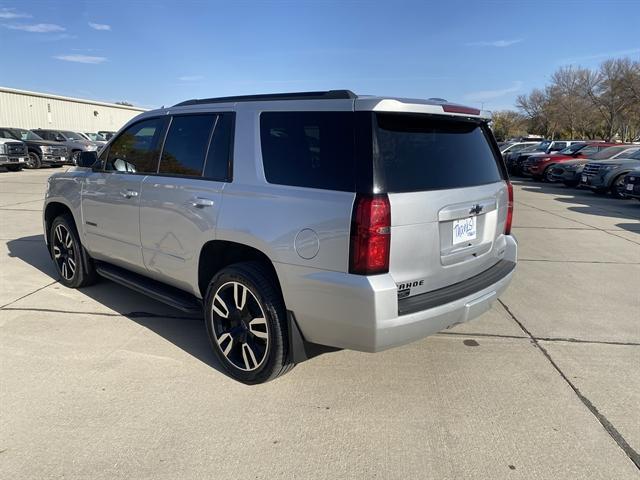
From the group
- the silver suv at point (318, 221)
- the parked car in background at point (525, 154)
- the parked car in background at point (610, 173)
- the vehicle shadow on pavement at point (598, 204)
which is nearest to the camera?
the silver suv at point (318, 221)

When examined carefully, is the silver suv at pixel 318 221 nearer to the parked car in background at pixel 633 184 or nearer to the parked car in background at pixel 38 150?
the parked car in background at pixel 633 184

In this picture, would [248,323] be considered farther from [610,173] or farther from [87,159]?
[610,173]

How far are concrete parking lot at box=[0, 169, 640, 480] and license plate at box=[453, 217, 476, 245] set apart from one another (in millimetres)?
1067

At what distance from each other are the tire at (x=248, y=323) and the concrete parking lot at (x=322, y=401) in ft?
0.58

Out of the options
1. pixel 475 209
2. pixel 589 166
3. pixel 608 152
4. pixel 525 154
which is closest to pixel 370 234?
pixel 475 209

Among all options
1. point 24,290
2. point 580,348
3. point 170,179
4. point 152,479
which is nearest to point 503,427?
point 580,348

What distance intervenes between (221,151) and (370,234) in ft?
4.70

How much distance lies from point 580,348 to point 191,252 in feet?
10.8

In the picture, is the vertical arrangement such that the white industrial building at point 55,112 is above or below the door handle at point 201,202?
above

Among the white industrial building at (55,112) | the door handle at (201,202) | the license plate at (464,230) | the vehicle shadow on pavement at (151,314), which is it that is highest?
the white industrial building at (55,112)

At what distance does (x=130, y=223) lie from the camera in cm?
408

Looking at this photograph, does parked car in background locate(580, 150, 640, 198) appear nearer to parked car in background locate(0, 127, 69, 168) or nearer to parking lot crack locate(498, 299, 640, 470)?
parking lot crack locate(498, 299, 640, 470)

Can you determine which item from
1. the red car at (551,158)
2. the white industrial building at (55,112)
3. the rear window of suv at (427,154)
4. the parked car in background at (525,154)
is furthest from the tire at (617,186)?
the white industrial building at (55,112)

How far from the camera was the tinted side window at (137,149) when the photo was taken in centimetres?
401
